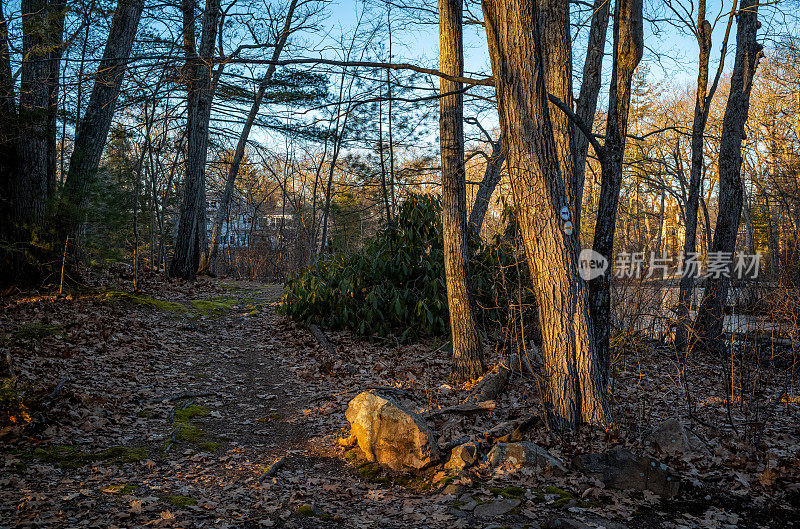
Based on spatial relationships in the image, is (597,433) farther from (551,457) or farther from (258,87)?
(258,87)

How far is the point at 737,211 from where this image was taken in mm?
8492

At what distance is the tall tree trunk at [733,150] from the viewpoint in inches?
325

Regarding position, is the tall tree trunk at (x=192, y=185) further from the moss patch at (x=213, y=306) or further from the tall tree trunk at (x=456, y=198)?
the tall tree trunk at (x=456, y=198)

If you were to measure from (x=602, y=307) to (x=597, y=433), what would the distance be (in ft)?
3.81

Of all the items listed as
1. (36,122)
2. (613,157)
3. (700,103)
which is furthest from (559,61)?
(36,122)

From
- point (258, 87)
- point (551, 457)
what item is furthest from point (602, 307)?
point (258, 87)

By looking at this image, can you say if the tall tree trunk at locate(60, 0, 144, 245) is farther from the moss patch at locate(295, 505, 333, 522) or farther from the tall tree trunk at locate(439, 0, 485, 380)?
the moss patch at locate(295, 505, 333, 522)

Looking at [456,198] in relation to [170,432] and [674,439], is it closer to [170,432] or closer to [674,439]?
[674,439]

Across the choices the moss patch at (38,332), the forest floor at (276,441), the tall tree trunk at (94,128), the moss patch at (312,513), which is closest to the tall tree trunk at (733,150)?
the forest floor at (276,441)

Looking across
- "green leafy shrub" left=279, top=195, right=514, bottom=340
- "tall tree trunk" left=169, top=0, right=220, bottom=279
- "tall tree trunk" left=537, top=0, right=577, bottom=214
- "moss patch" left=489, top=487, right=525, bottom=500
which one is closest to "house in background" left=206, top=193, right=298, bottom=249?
"tall tree trunk" left=169, top=0, right=220, bottom=279

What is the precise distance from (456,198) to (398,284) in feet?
11.0

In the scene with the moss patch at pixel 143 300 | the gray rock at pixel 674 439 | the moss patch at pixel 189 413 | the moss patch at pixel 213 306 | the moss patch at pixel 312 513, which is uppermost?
the moss patch at pixel 143 300

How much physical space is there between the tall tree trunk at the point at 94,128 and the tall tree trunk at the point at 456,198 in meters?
5.74

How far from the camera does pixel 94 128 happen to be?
28.3 feet
